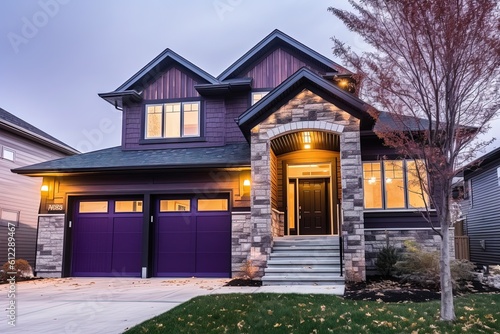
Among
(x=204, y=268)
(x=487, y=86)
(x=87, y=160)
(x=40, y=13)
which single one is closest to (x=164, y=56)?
(x=87, y=160)

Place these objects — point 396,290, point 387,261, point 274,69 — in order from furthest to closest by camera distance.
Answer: point 274,69
point 387,261
point 396,290

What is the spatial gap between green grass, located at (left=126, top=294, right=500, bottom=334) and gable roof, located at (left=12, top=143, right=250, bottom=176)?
17.3ft

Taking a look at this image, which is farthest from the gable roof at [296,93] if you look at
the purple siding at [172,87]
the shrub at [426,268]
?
the purple siding at [172,87]

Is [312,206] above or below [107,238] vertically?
above

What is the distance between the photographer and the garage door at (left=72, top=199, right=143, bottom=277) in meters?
12.7

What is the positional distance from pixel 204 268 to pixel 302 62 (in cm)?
716

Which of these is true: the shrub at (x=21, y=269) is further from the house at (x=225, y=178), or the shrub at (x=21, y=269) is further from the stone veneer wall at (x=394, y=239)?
the stone veneer wall at (x=394, y=239)

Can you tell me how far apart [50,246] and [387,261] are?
9.56 m

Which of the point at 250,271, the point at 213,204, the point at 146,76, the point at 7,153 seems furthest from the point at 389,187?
the point at 7,153

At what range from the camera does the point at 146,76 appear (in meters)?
14.6

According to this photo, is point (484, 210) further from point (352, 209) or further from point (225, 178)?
point (225, 178)

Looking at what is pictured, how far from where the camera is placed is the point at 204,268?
40.6 feet

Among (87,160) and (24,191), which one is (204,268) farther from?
(24,191)

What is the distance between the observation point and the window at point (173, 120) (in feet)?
46.6
